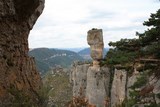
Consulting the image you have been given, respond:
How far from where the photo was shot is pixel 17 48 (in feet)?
66.2

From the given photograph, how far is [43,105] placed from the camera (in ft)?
62.3

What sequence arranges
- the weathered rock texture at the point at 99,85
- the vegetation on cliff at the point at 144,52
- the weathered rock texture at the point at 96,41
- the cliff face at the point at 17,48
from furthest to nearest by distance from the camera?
the weathered rock texture at the point at 96,41 < the weathered rock texture at the point at 99,85 < the cliff face at the point at 17,48 < the vegetation on cliff at the point at 144,52

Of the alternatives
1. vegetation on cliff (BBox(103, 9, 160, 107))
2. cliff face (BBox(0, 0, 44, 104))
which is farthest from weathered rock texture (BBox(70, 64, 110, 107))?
vegetation on cliff (BBox(103, 9, 160, 107))

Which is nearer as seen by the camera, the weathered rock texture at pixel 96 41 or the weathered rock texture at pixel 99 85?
the weathered rock texture at pixel 99 85

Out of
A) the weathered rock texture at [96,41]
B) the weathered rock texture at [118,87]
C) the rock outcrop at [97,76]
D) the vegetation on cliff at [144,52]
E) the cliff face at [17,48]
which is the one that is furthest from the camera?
the weathered rock texture at [96,41]

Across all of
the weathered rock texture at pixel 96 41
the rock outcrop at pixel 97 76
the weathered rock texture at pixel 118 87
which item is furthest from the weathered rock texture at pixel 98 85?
the weathered rock texture at pixel 96 41

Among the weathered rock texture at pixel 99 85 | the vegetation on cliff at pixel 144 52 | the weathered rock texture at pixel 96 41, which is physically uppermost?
the weathered rock texture at pixel 96 41

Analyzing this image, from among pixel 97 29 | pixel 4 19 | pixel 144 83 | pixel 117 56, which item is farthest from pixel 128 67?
pixel 97 29

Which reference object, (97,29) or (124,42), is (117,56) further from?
(97,29)

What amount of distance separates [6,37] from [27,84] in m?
2.88

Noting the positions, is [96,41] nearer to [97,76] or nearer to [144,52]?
[97,76]

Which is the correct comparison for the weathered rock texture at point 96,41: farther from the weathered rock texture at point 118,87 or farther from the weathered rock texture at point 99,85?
the weathered rock texture at point 118,87

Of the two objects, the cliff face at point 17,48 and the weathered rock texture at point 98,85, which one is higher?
the cliff face at point 17,48

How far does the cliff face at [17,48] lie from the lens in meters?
18.2
